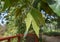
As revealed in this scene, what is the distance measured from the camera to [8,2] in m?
0.82

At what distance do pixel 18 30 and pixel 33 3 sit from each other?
1.88 metres

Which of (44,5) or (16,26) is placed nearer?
(44,5)

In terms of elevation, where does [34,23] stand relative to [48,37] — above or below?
above

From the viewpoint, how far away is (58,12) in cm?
50

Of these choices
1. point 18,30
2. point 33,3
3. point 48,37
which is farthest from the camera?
point 48,37

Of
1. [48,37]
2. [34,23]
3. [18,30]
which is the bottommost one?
[48,37]

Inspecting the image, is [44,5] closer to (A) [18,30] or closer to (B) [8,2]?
(B) [8,2]

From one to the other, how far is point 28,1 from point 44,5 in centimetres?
8

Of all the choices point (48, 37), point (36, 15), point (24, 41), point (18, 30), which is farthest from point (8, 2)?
point (48, 37)

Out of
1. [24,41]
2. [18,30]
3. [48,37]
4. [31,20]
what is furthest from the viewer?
[48,37]

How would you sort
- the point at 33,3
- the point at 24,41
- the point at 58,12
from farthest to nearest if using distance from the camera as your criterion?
the point at 24,41
the point at 33,3
the point at 58,12

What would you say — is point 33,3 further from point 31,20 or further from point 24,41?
point 24,41

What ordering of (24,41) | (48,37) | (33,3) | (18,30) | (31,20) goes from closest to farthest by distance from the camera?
(31,20), (33,3), (24,41), (18,30), (48,37)

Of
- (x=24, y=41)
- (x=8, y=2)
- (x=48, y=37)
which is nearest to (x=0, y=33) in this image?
(x=24, y=41)
